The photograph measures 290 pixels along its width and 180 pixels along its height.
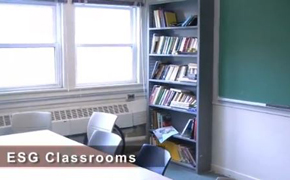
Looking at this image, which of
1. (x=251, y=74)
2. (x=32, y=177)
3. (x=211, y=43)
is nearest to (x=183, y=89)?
(x=211, y=43)

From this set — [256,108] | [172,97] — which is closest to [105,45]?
[172,97]

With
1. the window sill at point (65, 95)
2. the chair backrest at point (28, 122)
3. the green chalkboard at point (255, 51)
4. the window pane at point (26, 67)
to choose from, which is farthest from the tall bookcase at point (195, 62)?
the chair backrest at point (28, 122)

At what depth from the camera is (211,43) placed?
4488 millimetres

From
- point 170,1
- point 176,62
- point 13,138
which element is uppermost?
point 170,1

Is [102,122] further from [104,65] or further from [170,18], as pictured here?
[170,18]

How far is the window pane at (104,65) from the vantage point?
4.99 m

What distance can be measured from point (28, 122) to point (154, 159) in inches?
69.0

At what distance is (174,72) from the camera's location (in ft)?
16.0

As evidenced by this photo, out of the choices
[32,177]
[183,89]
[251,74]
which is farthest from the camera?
[183,89]

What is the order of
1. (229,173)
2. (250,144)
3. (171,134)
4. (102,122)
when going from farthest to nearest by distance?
(171,134) → (229,173) → (250,144) → (102,122)

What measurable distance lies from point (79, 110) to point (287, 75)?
7.96 feet

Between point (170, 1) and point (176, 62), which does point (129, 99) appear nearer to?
point (176, 62)

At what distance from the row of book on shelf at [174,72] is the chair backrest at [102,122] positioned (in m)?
1.25

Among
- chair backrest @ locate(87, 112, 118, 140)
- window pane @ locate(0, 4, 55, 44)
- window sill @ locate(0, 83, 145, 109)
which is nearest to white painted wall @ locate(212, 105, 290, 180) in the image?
window sill @ locate(0, 83, 145, 109)
